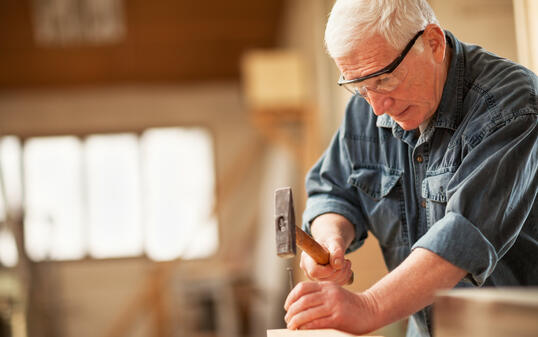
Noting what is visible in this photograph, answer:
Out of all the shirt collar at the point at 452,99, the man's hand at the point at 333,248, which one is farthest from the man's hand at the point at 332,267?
the shirt collar at the point at 452,99

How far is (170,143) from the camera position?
915 centimetres

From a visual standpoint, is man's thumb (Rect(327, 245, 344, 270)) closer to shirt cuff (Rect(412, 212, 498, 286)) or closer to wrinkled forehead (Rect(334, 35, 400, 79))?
shirt cuff (Rect(412, 212, 498, 286))

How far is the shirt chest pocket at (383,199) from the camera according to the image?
150 centimetres

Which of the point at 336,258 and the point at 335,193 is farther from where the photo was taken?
the point at 335,193

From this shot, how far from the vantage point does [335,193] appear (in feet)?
5.21

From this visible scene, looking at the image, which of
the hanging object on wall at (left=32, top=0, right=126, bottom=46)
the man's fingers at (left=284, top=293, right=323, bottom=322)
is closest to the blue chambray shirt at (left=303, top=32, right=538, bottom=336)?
the man's fingers at (left=284, top=293, right=323, bottom=322)

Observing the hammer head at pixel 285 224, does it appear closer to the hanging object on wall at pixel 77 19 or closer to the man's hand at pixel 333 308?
the man's hand at pixel 333 308

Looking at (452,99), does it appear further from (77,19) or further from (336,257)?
(77,19)

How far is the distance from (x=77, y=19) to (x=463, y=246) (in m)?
7.13

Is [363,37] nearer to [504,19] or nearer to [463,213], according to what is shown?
[463,213]

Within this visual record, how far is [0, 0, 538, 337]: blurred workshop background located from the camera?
318 inches

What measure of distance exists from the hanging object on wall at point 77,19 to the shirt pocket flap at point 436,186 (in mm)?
6713

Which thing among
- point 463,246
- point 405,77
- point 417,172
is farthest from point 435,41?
point 463,246

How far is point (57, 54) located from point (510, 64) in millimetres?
8109
